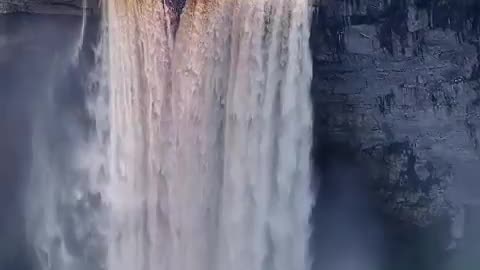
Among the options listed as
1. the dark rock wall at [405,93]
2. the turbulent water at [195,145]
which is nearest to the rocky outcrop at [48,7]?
the turbulent water at [195,145]

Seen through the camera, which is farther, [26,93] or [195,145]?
[26,93]

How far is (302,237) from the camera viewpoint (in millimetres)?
9688

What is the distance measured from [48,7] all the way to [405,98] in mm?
3750

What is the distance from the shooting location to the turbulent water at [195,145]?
8961 mm

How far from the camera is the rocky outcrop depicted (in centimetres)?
903

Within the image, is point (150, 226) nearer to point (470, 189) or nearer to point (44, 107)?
point (44, 107)

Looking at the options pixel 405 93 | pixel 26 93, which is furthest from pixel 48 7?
pixel 405 93

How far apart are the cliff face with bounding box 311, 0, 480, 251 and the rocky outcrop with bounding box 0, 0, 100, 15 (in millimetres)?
2336

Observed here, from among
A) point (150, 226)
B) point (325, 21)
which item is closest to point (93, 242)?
point (150, 226)

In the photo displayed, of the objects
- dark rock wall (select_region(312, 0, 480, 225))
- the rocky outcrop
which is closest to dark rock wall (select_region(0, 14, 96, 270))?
the rocky outcrop

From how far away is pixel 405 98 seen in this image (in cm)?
935

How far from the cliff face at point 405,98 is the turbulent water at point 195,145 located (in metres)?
0.34

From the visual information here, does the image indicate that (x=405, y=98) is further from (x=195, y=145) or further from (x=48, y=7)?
(x=48, y=7)

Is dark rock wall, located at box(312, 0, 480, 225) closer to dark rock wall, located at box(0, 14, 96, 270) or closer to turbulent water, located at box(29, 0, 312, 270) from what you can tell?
turbulent water, located at box(29, 0, 312, 270)
